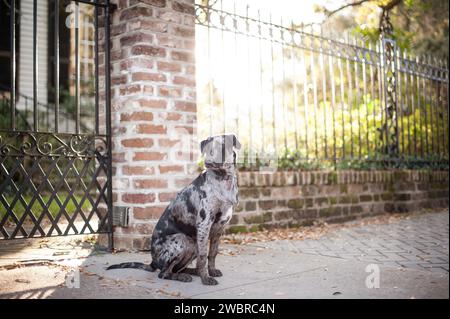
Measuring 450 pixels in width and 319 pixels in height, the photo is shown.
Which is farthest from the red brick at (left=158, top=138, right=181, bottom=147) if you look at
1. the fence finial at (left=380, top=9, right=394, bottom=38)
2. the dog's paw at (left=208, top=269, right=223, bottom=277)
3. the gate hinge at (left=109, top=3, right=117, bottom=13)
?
the fence finial at (left=380, top=9, right=394, bottom=38)

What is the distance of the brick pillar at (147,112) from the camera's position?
4535mm

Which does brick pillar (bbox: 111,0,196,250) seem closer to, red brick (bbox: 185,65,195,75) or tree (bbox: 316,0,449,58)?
red brick (bbox: 185,65,195,75)

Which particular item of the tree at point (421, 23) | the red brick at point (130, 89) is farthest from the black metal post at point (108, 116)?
the tree at point (421, 23)

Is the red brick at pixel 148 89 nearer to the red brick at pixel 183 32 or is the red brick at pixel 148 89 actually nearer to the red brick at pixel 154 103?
the red brick at pixel 154 103

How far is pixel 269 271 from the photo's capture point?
3.74m

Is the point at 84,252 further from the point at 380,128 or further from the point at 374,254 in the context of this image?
the point at 380,128

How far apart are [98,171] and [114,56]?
3.98 ft

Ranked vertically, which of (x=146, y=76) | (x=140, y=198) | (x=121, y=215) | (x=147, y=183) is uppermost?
(x=146, y=76)

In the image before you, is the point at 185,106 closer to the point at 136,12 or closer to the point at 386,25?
the point at 136,12

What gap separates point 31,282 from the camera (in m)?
3.35

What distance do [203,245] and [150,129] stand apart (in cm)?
173

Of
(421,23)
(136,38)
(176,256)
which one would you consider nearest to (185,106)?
(136,38)

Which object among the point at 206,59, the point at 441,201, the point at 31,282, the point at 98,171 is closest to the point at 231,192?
the point at 31,282

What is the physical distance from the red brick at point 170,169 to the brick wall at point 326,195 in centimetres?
128
